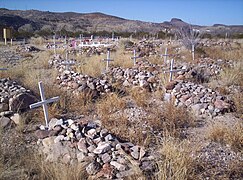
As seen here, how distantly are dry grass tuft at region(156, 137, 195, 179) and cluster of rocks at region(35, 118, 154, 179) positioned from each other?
21 centimetres

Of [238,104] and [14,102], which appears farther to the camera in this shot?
[238,104]

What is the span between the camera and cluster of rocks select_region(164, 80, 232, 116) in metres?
5.80

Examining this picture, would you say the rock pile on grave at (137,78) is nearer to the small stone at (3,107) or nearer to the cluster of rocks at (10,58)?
the small stone at (3,107)

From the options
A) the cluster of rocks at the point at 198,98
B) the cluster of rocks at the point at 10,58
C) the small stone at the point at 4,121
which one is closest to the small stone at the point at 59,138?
the small stone at the point at 4,121

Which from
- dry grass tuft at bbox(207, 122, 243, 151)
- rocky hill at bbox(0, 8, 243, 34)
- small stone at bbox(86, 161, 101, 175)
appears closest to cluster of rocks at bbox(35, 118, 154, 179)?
small stone at bbox(86, 161, 101, 175)

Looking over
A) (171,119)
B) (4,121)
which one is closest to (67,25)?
(4,121)

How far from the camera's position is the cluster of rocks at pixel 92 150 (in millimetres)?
3123

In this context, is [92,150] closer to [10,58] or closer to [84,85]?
[84,85]

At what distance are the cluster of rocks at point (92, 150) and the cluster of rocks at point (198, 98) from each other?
2933 mm

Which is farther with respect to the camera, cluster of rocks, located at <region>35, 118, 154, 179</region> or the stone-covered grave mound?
the stone-covered grave mound

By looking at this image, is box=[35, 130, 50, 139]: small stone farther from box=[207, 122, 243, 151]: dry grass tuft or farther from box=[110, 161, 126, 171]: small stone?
box=[207, 122, 243, 151]: dry grass tuft

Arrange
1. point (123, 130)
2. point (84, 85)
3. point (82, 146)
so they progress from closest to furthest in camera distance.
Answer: point (82, 146) → point (123, 130) → point (84, 85)

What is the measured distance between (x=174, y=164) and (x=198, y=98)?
358 centimetres

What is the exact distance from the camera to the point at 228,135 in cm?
416
